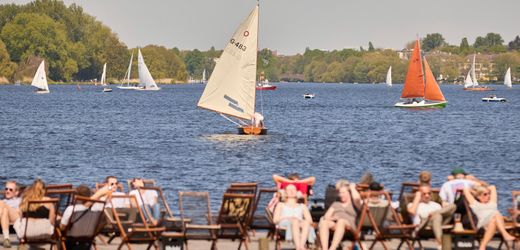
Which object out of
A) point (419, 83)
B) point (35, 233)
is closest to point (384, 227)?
point (35, 233)

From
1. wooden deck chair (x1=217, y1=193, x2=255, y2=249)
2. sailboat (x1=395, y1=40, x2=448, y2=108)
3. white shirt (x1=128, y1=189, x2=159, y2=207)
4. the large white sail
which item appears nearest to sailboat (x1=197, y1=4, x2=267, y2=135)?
the large white sail

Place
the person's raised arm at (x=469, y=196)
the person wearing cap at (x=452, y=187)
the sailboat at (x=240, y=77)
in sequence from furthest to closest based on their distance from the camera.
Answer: the sailboat at (x=240, y=77) → the person wearing cap at (x=452, y=187) → the person's raised arm at (x=469, y=196)

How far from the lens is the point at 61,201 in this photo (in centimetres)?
2242

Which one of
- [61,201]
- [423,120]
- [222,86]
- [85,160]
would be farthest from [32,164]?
[423,120]

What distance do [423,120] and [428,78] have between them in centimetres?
1348

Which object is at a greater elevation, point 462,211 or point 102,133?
point 462,211

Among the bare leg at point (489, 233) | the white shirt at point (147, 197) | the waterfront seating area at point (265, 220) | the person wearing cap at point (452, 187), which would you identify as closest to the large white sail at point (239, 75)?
the person wearing cap at point (452, 187)

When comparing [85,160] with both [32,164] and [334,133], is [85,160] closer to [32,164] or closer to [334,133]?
[32,164]

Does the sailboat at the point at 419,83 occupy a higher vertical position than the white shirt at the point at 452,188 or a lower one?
lower

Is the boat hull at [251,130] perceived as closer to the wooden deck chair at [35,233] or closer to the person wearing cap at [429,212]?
the person wearing cap at [429,212]

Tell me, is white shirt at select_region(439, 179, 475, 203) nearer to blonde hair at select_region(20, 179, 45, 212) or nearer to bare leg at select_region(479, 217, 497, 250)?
bare leg at select_region(479, 217, 497, 250)

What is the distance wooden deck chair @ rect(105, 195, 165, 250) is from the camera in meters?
20.5

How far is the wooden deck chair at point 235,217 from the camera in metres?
21.1

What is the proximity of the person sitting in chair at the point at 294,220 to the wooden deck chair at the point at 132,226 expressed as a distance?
1938 millimetres
